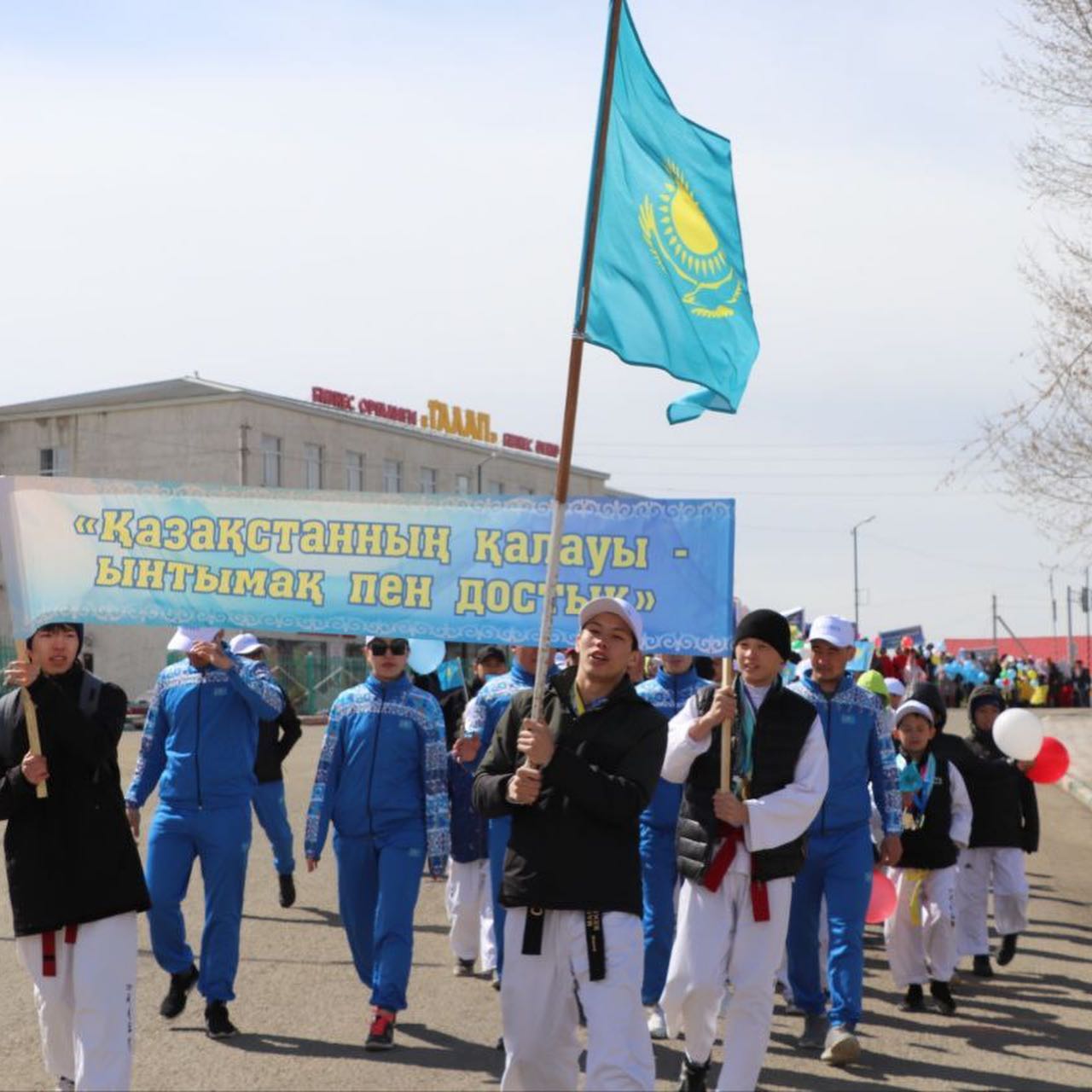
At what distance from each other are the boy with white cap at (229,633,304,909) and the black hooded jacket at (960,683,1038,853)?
4.66 metres

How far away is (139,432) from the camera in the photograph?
7231 centimetres

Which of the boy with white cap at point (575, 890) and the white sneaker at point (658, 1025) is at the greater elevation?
the boy with white cap at point (575, 890)

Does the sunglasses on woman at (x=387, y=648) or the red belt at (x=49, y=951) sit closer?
the red belt at (x=49, y=951)

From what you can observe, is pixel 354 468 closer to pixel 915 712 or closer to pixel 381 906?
pixel 915 712

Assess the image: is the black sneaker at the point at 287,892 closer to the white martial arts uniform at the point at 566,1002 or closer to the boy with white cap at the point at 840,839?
the boy with white cap at the point at 840,839

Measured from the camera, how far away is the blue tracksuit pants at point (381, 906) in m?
9.00

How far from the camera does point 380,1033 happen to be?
8.87 m

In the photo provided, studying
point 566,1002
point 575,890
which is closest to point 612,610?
point 575,890

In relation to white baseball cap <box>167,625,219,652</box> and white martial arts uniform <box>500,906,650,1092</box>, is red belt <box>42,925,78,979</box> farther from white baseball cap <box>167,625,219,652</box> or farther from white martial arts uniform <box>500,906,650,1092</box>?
white baseball cap <box>167,625,219,652</box>

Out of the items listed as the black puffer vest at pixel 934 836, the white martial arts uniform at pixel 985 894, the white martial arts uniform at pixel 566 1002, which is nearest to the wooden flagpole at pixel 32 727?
the white martial arts uniform at pixel 566 1002

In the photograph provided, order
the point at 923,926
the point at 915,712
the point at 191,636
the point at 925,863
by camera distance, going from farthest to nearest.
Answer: the point at 915,712 → the point at 925,863 → the point at 923,926 → the point at 191,636

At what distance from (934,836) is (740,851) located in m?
3.80

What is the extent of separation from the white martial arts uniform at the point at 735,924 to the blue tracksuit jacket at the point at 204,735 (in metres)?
2.72

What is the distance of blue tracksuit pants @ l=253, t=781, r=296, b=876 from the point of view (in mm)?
13867
